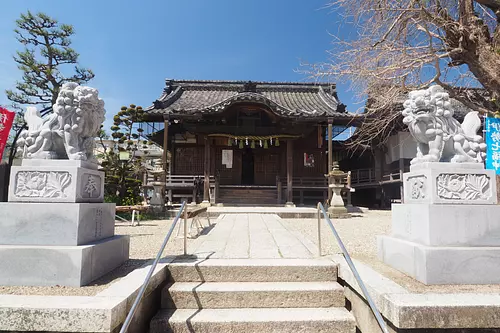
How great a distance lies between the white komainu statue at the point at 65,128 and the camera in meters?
2.74

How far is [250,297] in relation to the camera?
2.64m

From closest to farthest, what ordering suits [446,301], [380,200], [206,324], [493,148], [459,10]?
[446,301]
[206,324]
[459,10]
[493,148]
[380,200]

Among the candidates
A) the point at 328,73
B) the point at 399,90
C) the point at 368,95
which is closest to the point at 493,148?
the point at 399,90

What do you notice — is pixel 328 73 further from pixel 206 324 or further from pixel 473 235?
pixel 206 324

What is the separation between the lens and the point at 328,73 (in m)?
6.00

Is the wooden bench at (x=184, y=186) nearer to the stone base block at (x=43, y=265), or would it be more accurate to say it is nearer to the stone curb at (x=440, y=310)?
the stone base block at (x=43, y=265)

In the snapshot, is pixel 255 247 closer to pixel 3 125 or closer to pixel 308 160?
pixel 3 125

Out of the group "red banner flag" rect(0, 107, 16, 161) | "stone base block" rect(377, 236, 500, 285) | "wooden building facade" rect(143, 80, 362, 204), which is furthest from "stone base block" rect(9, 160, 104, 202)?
"wooden building facade" rect(143, 80, 362, 204)

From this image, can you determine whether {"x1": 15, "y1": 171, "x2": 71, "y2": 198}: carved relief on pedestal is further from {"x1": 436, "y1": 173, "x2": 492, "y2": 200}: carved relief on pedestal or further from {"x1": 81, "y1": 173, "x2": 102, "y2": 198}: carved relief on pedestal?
{"x1": 436, "y1": 173, "x2": 492, "y2": 200}: carved relief on pedestal

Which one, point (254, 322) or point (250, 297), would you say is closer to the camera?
point (254, 322)

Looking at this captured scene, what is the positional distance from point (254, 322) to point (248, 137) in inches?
502

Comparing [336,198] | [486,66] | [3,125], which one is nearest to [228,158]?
[336,198]

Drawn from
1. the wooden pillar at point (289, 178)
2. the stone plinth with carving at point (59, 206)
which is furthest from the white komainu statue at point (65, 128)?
the wooden pillar at point (289, 178)

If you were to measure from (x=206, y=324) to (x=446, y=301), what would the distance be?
1958 mm
